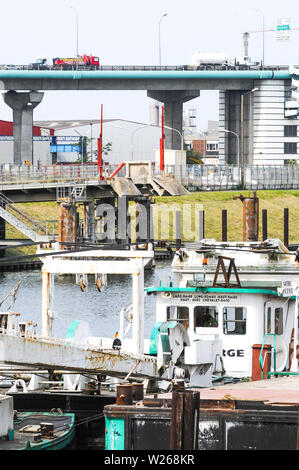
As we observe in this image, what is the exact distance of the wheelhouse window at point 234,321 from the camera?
2852 centimetres

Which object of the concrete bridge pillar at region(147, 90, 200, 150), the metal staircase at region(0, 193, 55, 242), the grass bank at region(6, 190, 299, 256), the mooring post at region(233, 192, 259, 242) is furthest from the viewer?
the concrete bridge pillar at region(147, 90, 200, 150)

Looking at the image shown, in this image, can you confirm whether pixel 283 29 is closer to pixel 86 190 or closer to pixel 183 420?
pixel 86 190

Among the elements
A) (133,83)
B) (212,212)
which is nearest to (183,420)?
(212,212)

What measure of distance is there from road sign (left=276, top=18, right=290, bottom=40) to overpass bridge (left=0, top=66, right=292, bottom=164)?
2156cm

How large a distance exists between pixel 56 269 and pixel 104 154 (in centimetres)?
12271

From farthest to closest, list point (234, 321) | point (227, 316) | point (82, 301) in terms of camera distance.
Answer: point (82, 301) < point (227, 316) < point (234, 321)

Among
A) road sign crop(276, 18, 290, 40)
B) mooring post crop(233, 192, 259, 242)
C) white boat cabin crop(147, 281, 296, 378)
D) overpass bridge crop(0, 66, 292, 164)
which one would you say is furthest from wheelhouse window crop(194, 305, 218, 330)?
road sign crop(276, 18, 290, 40)

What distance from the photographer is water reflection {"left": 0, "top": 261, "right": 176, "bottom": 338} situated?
48.4 m

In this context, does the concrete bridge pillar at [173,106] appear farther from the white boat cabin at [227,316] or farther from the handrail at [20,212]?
the white boat cabin at [227,316]

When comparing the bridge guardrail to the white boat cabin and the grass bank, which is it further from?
the white boat cabin

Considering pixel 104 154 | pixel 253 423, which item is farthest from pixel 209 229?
pixel 253 423

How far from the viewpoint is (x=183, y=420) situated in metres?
15.8

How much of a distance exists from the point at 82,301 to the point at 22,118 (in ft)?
210
